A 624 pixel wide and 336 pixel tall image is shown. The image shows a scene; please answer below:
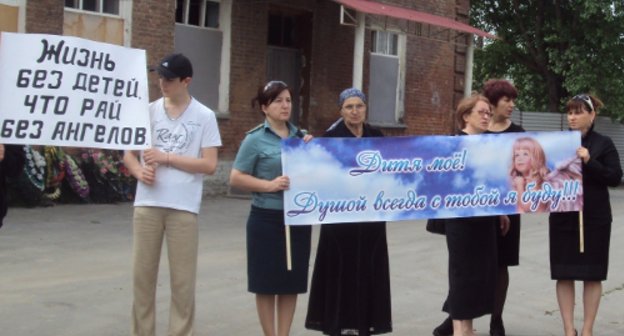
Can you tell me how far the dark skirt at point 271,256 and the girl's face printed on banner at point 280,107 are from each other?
23.2 inches

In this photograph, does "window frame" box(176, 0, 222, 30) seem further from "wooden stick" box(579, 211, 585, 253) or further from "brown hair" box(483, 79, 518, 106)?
"wooden stick" box(579, 211, 585, 253)

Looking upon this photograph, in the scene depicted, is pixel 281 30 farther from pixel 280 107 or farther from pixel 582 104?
pixel 280 107

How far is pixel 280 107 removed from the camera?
5.71 m

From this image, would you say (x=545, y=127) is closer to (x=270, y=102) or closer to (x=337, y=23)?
(x=337, y=23)

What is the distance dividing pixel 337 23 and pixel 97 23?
588 cm

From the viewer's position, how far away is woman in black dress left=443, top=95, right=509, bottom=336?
623 cm

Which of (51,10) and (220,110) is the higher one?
(51,10)

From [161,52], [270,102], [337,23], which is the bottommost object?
[270,102]

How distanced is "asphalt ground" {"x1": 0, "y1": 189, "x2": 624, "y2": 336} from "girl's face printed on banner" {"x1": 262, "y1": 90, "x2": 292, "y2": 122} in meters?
1.90

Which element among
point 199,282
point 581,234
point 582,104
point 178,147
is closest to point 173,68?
point 178,147

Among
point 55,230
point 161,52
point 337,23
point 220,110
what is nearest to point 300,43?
point 337,23

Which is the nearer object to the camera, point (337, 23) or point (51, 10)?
point (51, 10)

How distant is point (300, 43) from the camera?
1820 centimetres

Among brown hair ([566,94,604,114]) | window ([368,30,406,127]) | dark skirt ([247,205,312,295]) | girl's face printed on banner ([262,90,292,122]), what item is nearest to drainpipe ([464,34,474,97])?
window ([368,30,406,127])
